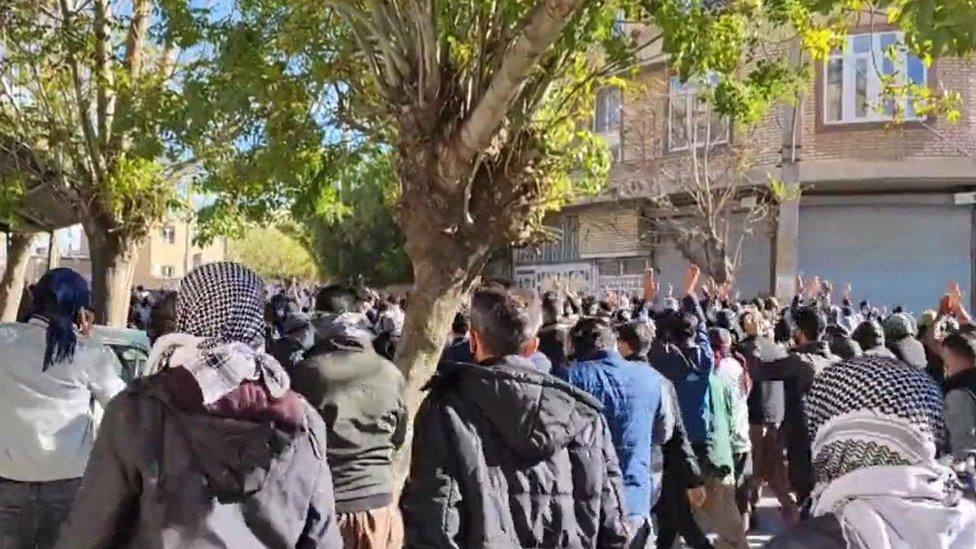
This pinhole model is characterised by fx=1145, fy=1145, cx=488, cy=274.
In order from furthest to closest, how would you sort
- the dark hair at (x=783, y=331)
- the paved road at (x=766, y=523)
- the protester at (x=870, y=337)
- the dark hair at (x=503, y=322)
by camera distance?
the dark hair at (x=783, y=331) < the paved road at (x=766, y=523) < the protester at (x=870, y=337) < the dark hair at (x=503, y=322)

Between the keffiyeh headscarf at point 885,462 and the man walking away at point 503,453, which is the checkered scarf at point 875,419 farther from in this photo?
the man walking away at point 503,453

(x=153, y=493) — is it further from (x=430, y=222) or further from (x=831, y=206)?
(x=831, y=206)

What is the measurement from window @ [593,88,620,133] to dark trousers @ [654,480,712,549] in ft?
70.6

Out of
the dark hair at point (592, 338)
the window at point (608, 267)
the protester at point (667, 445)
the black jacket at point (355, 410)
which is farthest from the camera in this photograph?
the window at point (608, 267)

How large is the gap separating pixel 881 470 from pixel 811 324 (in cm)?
577

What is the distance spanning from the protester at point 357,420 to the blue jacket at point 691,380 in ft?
9.22

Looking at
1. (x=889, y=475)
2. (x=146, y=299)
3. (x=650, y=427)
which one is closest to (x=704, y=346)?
(x=650, y=427)

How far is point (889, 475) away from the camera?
8.02ft

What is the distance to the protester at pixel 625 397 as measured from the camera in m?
5.31

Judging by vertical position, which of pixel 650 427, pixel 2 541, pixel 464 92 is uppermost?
pixel 464 92

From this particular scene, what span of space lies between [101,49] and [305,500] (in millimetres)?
10707

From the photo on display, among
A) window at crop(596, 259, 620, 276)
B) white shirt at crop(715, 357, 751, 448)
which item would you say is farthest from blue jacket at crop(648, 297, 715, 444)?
window at crop(596, 259, 620, 276)

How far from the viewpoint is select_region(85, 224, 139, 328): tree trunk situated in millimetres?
12562

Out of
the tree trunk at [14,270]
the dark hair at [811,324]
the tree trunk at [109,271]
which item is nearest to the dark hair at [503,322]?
the dark hair at [811,324]
